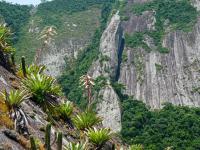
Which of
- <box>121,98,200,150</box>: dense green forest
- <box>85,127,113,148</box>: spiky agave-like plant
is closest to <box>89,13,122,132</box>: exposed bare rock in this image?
<box>121,98,200,150</box>: dense green forest

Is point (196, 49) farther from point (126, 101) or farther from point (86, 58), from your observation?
point (86, 58)

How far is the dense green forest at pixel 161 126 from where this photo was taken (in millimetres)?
122500

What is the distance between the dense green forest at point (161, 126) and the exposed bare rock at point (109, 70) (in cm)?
296

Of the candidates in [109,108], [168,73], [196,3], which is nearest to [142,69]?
[168,73]

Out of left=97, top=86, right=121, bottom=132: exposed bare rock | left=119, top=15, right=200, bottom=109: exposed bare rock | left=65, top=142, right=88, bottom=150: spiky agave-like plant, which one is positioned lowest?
left=65, top=142, right=88, bottom=150: spiky agave-like plant

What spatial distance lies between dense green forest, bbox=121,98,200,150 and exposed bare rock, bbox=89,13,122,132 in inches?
117

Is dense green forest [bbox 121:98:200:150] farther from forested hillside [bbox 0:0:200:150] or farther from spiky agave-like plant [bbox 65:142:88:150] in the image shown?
spiky agave-like plant [bbox 65:142:88:150]

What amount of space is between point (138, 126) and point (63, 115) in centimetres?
11385

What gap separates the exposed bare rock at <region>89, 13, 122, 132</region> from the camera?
461ft

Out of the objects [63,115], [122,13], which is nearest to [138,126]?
[122,13]

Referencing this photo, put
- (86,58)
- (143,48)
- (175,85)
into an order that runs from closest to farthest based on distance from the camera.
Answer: (175,85) → (143,48) → (86,58)

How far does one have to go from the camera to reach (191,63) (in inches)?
6053

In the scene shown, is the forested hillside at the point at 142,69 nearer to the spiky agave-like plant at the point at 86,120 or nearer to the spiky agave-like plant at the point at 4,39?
the spiky agave-like plant at the point at 4,39

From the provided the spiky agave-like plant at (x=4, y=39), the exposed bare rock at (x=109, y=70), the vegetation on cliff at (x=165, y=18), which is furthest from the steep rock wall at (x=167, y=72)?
the spiky agave-like plant at (x=4, y=39)
